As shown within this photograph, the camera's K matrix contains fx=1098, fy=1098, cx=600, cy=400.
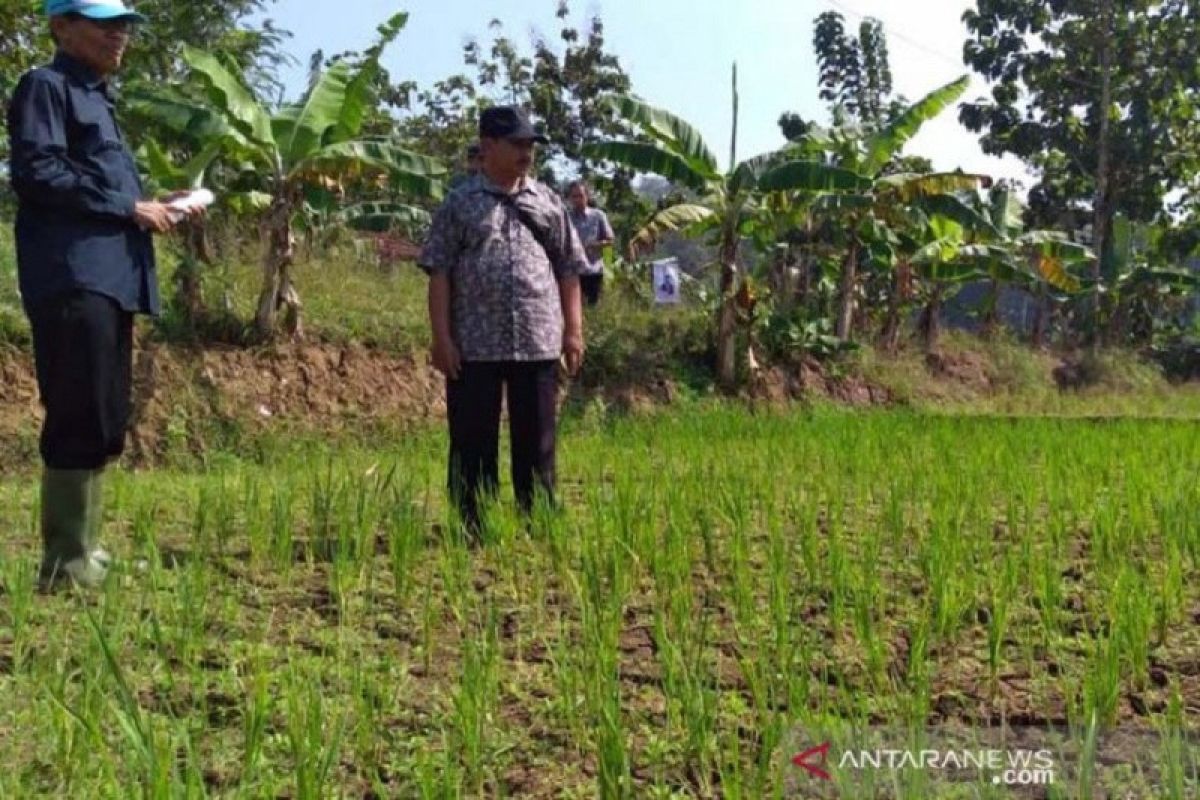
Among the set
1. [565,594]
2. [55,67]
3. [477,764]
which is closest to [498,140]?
[55,67]

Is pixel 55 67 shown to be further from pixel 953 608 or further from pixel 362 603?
pixel 953 608

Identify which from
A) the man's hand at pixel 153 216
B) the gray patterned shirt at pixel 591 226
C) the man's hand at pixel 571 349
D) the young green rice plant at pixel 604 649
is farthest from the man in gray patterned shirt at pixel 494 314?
the gray patterned shirt at pixel 591 226

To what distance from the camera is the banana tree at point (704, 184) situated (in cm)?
941

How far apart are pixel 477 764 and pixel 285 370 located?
5800 millimetres

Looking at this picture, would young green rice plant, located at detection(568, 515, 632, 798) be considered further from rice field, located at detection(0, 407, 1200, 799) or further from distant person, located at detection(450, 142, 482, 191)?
distant person, located at detection(450, 142, 482, 191)

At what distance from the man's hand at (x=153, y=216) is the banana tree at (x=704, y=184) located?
6.96m

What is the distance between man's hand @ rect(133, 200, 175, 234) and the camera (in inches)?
107

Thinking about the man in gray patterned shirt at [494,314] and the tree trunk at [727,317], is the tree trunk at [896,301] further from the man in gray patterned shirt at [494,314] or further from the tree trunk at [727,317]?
the man in gray patterned shirt at [494,314]

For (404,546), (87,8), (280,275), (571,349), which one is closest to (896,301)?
(280,275)

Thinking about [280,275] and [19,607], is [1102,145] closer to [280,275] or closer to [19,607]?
[280,275]

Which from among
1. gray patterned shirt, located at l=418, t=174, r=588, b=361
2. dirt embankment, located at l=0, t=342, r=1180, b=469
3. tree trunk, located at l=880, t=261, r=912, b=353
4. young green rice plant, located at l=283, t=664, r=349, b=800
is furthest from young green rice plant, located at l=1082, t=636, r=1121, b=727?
tree trunk, located at l=880, t=261, r=912, b=353

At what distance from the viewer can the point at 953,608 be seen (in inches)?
91.4

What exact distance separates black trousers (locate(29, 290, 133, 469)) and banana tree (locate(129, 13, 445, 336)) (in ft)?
14.8

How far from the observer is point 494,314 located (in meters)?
3.41
